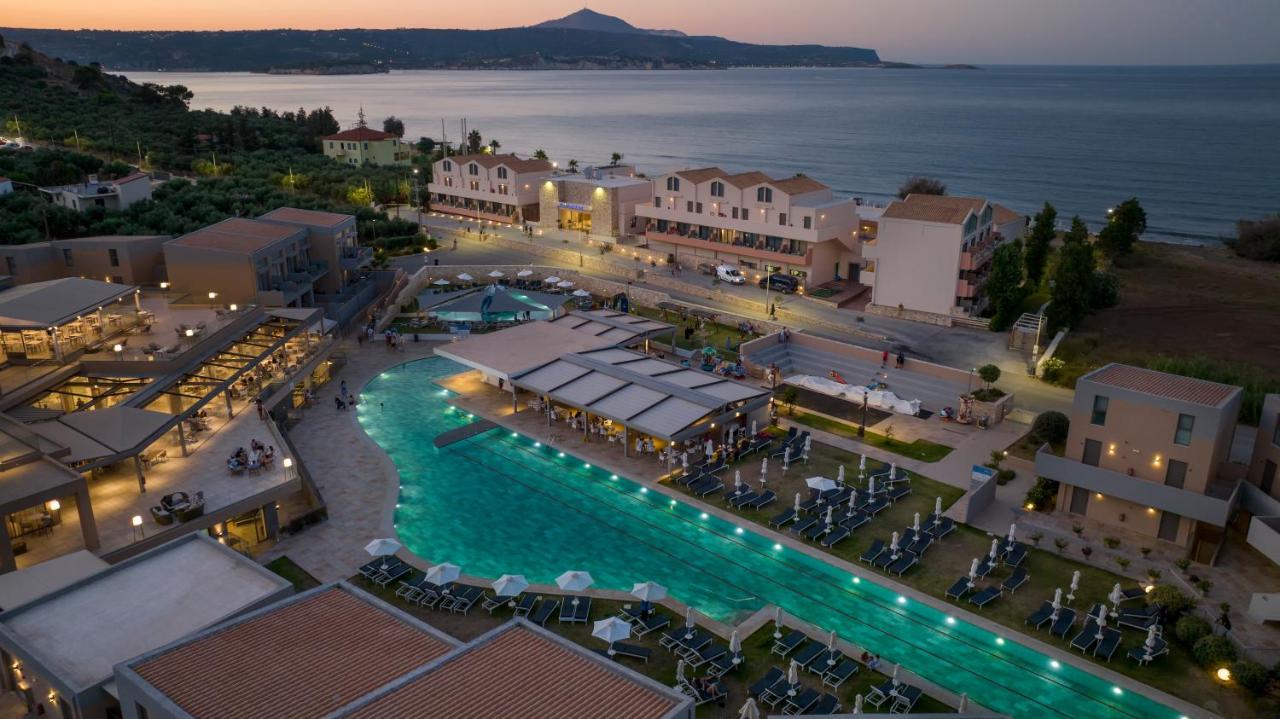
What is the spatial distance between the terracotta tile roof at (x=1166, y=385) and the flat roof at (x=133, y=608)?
2651cm

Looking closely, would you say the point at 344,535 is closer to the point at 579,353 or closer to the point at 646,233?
the point at 579,353

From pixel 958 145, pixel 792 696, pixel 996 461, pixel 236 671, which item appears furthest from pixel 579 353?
pixel 958 145

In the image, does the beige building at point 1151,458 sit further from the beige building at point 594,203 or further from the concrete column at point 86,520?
the beige building at point 594,203

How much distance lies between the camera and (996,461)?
32.3 m

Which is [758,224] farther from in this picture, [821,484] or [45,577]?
[45,577]

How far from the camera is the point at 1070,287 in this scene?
4575 cm

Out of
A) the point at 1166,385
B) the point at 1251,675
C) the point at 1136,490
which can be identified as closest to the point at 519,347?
the point at 1136,490

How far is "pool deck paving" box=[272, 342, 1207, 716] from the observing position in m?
22.7

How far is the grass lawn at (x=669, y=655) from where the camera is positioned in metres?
19.5

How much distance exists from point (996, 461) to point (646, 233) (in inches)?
1566

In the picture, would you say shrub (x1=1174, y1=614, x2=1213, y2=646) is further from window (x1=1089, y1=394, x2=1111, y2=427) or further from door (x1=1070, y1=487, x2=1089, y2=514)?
window (x1=1089, y1=394, x2=1111, y2=427)

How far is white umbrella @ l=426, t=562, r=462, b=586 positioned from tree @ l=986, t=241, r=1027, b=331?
35863 mm

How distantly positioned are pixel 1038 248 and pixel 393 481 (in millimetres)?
44007

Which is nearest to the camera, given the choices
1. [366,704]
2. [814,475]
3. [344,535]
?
[366,704]
